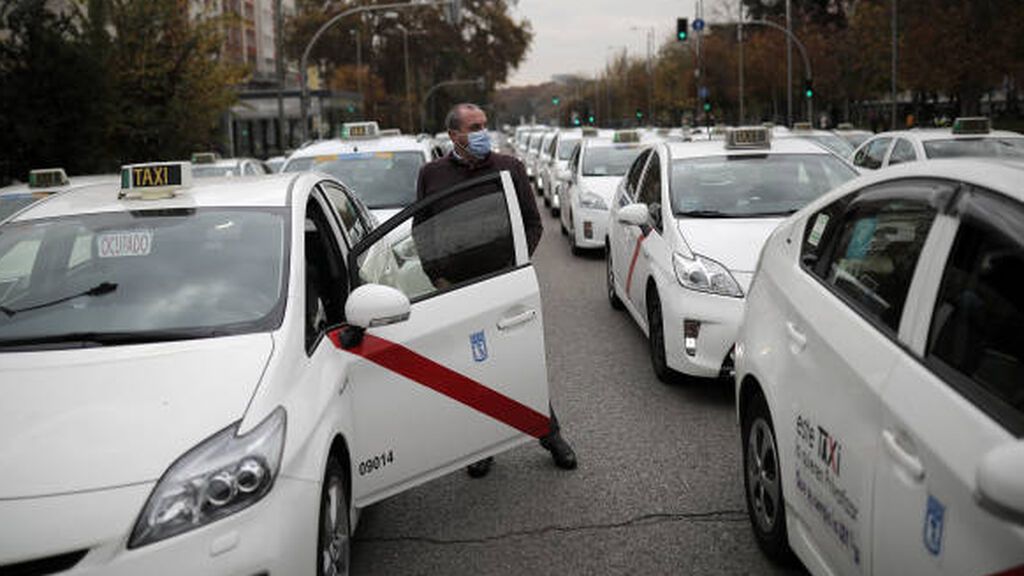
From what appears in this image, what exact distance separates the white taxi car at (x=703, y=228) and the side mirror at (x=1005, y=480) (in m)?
4.42

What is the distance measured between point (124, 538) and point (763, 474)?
2.48m

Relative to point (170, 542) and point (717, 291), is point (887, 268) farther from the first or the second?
point (717, 291)

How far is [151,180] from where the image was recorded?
4.80m

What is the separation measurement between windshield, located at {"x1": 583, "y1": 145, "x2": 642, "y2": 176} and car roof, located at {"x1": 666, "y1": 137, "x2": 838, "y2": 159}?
6.66m

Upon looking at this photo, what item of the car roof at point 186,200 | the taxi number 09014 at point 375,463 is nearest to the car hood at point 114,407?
the taxi number 09014 at point 375,463

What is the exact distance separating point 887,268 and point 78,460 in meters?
2.52

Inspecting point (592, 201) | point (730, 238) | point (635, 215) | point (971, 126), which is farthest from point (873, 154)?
point (730, 238)

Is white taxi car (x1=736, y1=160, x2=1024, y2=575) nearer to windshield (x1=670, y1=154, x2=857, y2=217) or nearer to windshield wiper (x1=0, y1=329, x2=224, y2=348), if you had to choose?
windshield wiper (x1=0, y1=329, x2=224, y2=348)

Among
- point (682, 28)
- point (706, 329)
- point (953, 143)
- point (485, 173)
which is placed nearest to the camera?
point (485, 173)

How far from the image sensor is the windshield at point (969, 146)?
12906mm

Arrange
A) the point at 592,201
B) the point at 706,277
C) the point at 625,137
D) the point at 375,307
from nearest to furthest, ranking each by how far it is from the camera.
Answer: the point at 375,307, the point at 706,277, the point at 592,201, the point at 625,137

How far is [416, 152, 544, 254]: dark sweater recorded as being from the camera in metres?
5.89

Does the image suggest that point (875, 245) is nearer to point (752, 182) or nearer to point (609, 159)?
point (752, 182)

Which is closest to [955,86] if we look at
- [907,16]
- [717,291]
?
[907,16]
